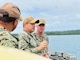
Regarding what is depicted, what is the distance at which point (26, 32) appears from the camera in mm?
5289

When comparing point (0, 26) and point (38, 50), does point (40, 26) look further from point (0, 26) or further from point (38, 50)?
point (0, 26)

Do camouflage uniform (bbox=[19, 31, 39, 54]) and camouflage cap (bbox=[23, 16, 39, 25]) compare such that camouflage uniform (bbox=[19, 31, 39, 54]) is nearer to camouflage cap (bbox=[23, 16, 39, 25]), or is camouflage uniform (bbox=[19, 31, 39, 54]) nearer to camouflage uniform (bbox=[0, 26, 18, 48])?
camouflage cap (bbox=[23, 16, 39, 25])

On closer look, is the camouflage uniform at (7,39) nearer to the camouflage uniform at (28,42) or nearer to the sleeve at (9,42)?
the sleeve at (9,42)

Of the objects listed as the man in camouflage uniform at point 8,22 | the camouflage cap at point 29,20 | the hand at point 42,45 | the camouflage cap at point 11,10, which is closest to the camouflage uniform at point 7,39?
the man in camouflage uniform at point 8,22

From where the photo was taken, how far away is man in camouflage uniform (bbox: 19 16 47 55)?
5.00 meters

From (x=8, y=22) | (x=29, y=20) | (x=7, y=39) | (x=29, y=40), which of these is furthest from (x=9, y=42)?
(x=29, y=20)

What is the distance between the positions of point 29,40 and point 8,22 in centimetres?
198

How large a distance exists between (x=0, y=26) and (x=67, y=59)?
291 inches

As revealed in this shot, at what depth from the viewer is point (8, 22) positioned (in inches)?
125

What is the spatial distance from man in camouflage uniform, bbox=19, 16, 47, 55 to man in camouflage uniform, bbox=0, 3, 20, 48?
5.57ft

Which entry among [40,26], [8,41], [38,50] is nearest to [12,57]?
[8,41]

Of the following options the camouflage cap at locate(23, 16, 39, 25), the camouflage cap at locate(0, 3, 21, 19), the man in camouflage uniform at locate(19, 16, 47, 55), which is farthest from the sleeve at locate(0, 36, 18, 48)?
the camouflage cap at locate(23, 16, 39, 25)

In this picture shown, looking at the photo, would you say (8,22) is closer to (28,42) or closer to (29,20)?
(28,42)

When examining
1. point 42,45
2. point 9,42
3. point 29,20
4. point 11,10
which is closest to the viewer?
point 9,42
